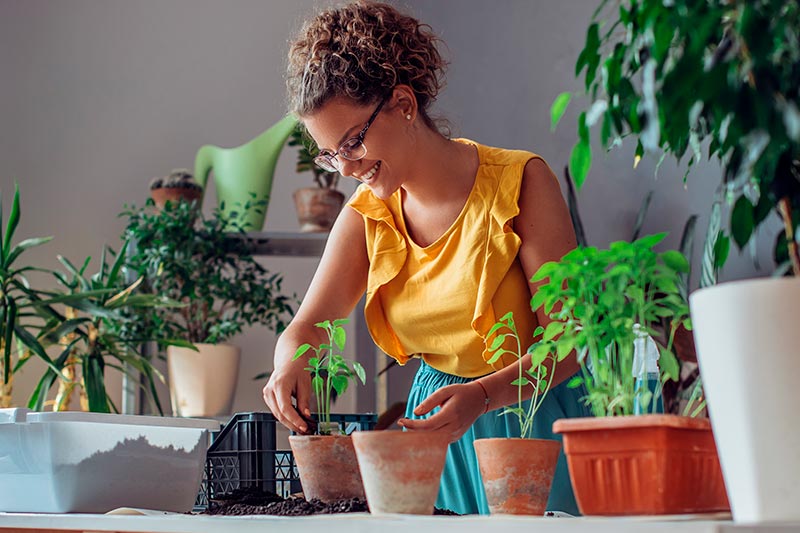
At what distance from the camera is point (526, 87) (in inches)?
151

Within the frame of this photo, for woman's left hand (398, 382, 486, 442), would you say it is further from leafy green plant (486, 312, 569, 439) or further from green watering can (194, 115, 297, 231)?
green watering can (194, 115, 297, 231)

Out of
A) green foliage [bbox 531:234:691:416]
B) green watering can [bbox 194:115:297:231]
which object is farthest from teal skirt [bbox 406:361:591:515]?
green watering can [bbox 194:115:297:231]

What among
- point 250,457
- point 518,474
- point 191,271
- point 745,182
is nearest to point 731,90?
point 745,182

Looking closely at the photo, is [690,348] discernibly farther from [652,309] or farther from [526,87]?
[652,309]

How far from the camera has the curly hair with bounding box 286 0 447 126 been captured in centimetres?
156

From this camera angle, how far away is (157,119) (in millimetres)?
3682

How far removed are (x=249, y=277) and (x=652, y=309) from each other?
7.73 feet

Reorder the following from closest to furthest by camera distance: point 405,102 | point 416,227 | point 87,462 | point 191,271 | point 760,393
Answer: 1. point 760,393
2. point 87,462
3. point 405,102
4. point 416,227
5. point 191,271

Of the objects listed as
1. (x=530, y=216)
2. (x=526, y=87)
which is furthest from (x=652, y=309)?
(x=526, y=87)

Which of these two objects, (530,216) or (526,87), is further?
(526,87)

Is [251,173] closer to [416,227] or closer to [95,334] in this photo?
[95,334]

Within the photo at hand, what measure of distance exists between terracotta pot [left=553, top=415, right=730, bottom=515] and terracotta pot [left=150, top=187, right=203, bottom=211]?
2.52 metres

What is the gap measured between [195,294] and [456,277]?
1612mm

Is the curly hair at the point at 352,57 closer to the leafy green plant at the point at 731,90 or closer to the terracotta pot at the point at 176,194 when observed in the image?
the leafy green plant at the point at 731,90
